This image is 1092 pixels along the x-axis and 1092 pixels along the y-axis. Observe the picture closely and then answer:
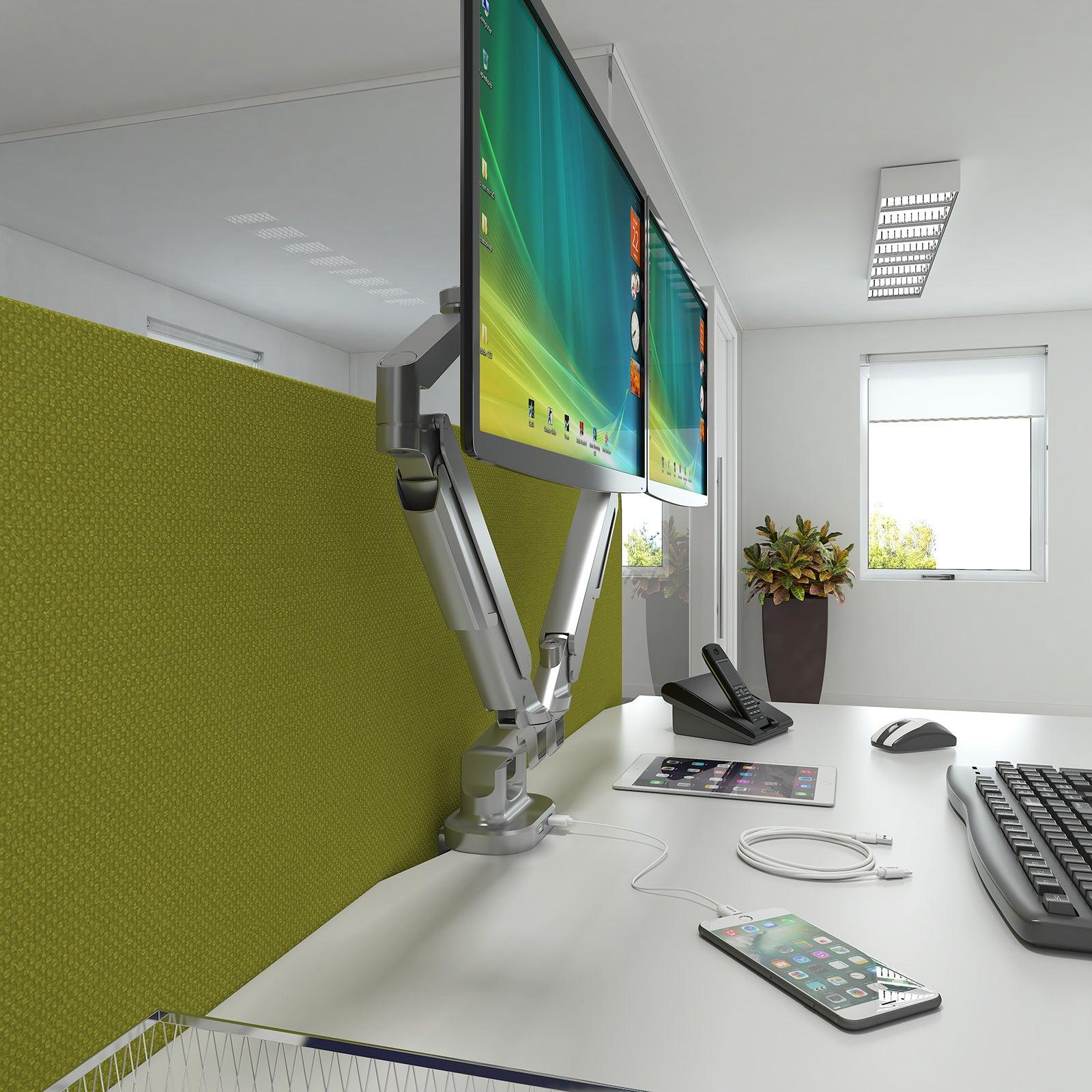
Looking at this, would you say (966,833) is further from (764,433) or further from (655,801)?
(764,433)

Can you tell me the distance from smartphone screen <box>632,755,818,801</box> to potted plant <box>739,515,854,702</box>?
451 centimetres

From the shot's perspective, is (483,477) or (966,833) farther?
(483,477)

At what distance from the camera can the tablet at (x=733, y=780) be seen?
3.32 feet

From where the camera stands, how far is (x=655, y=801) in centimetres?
100

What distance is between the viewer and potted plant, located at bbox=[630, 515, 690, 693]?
449cm

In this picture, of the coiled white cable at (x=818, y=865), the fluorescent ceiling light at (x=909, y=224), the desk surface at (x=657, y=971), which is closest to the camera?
the desk surface at (x=657, y=971)

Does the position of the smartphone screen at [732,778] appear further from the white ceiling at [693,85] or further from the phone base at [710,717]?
the white ceiling at [693,85]

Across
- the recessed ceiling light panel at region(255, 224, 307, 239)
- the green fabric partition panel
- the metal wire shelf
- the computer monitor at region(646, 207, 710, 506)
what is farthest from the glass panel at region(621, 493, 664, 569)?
the metal wire shelf

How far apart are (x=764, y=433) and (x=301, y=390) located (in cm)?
563

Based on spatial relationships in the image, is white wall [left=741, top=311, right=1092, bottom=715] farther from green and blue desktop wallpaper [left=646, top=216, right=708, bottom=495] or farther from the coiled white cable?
the coiled white cable

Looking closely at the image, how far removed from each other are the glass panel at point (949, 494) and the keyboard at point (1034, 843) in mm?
5266

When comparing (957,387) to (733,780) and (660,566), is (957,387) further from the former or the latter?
(733,780)

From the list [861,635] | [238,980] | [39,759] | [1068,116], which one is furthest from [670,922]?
[861,635]

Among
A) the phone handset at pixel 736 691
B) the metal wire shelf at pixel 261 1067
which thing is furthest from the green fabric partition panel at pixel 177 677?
the phone handset at pixel 736 691
